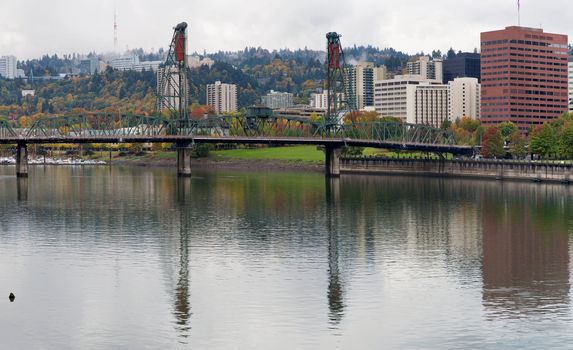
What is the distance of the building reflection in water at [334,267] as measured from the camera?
176ft

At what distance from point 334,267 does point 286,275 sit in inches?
191

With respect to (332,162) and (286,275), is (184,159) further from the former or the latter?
(286,275)

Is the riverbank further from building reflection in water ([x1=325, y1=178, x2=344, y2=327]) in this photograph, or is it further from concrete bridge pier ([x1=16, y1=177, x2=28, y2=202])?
concrete bridge pier ([x1=16, y1=177, x2=28, y2=202])

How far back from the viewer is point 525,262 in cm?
7006

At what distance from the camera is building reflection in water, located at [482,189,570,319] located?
181 feet

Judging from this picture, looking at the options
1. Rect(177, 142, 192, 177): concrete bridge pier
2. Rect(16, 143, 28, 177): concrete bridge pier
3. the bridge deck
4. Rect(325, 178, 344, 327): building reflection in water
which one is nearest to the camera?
Rect(325, 178, 344, 327): building reflection in water

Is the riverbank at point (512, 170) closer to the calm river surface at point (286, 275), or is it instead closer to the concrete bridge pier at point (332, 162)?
the concrete bridge pier at point (332, 162)

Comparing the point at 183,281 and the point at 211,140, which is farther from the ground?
the point at 211,140

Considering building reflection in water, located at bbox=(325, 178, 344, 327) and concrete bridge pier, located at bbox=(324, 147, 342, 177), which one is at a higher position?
concrete bridge pier, located at bbox=(324, 147, 342, 177)

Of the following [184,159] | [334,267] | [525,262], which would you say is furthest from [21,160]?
[525,262]

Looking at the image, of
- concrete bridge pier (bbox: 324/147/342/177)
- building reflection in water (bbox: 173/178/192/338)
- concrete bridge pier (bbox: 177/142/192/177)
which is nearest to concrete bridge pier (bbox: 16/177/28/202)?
building reflection in water (bbox: 173/178/192/338)

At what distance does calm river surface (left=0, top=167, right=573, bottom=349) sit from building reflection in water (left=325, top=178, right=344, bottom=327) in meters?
0.19

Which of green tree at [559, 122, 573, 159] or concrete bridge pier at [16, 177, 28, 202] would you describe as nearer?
concrete bridge pier at [16, 177, 28, 202]

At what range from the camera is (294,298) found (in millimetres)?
56875
